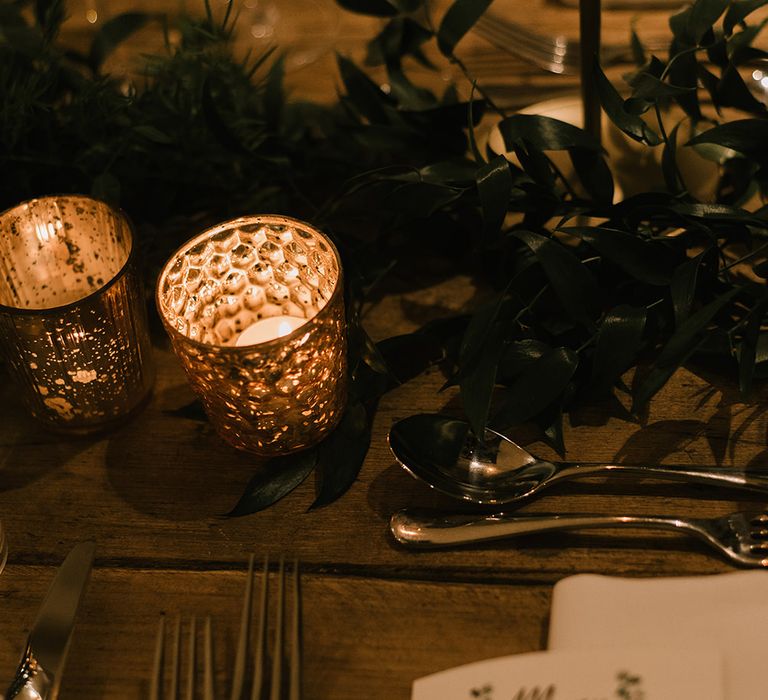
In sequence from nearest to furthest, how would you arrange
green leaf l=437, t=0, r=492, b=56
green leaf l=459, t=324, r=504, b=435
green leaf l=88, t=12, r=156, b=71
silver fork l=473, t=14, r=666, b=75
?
green leaf l=459, t=324, r=504, b=435
green leaf l=437, t=0, r=492, b=56
green leaf l=88, t=12, r=156, b=71
silver fork l=473, t=14, r=666, b=75

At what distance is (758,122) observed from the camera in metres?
0.58

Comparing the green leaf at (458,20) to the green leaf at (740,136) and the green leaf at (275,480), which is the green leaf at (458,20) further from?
the green leaf at (275,480)

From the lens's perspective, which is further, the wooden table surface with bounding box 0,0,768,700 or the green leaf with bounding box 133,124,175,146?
the green leaf with bounding box 133,124,175,146

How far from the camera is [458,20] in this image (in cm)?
68

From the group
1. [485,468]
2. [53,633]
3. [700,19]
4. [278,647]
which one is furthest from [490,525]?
[700,19]

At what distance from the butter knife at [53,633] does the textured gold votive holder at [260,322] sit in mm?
122

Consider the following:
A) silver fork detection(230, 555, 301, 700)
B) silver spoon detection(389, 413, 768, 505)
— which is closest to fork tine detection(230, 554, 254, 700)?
silver fork detection(230, 555, 301, 700)

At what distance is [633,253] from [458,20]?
240mm

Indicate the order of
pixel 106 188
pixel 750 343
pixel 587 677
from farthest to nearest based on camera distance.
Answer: pixel 106 188, pixel 750 343, pixel 587 677

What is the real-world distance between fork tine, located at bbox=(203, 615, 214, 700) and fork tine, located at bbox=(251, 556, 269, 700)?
0.07ft

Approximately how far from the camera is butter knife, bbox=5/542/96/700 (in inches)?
18.8

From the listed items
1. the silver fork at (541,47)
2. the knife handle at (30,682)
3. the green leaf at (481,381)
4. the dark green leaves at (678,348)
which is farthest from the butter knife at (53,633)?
the silver fork at (541,47)

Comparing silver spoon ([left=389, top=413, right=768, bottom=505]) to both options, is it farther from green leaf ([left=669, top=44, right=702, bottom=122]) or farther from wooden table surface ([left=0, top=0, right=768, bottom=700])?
green leaf ([left=669, top=44, right=702, bottom=122])

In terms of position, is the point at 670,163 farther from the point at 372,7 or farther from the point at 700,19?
the point at 372,7
